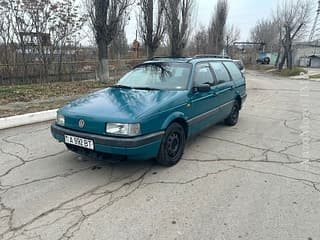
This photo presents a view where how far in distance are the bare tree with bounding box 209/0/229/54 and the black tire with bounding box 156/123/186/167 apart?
33.1m

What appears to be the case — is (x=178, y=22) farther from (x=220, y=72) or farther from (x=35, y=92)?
(x=220, y=72)

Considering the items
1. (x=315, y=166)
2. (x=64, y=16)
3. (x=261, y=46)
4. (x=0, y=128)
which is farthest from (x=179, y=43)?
(x=261, y=46)

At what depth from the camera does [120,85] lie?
4.87 meters

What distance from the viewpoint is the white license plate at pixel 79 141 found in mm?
3537

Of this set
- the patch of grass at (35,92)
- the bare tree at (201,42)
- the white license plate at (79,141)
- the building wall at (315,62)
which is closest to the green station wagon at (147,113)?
the white license plate at (79,141)

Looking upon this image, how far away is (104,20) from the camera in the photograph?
41.9 ft

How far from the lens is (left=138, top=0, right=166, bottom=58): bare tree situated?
53.9 feet

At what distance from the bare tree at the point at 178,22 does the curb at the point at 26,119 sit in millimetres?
12785

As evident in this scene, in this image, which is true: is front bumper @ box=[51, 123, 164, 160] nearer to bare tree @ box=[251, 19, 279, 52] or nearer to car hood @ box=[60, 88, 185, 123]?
car hood @ box=[60, 88, 185, 123]

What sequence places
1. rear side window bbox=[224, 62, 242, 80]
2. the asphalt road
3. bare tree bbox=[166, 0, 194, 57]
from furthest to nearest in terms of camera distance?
bare tree bbox=[166, 0, 194, 57] → rear side window bbox=[224, 62, 242, 80] → the asphalt road

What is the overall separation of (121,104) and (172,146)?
3.24 feet

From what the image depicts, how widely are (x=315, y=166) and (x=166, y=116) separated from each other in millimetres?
2420

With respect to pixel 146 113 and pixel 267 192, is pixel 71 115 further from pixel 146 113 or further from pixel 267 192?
pixel 267 192

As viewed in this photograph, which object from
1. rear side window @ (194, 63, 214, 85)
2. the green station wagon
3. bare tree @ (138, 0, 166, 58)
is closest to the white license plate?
the green station wagon
